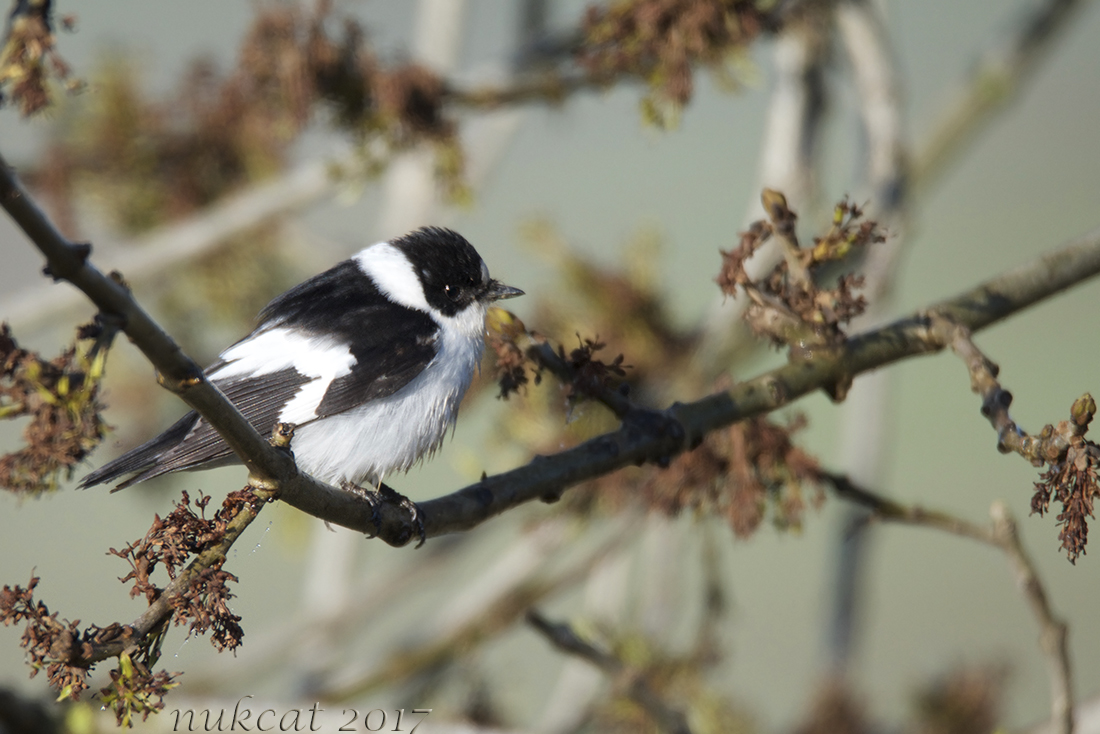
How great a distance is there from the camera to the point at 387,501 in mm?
2441

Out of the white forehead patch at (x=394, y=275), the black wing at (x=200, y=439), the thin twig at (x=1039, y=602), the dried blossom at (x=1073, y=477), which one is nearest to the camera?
the dried blossom at (x=1073, y=477)

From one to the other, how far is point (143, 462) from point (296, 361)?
48 centimetres

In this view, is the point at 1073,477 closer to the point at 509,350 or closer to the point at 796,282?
the point at 796,282

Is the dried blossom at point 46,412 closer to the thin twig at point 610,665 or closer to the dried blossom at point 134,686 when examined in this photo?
the dried blossom at point 134,686

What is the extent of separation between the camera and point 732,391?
2154mm

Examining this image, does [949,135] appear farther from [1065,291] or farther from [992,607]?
[992,607]

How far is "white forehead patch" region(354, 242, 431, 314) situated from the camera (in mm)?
3234

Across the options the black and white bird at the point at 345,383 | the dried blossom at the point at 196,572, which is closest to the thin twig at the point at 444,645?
the black and white bird at the point at 345,383

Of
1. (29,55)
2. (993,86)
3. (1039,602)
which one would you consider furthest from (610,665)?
(993,86)

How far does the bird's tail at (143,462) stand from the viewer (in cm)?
243

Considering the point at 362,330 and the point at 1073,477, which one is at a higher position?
the point at 362,330

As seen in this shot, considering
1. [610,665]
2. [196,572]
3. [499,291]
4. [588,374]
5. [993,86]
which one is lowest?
[196,572]

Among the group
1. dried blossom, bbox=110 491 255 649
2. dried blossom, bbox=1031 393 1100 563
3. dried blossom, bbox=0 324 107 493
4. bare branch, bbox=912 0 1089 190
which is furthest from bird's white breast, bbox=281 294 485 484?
bare branch, bbox=912 0 1089 190

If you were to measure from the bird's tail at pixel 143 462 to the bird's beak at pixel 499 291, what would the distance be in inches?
42.1
